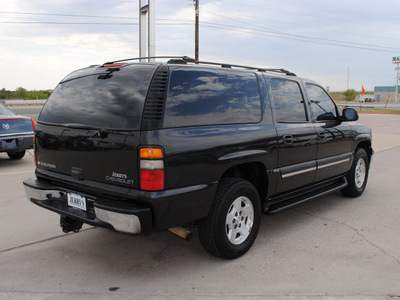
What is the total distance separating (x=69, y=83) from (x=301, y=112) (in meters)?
2.63

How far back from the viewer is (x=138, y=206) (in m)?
2.92

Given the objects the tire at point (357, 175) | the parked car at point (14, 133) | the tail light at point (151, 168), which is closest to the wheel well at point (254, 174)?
the tail light at point (151, 168)

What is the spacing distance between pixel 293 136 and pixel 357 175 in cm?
217

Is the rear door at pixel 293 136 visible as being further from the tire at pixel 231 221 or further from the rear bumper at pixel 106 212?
the rear bumper at pixel 106 212

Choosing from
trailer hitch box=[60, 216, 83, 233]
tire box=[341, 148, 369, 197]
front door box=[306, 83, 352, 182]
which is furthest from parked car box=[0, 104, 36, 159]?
tire box=[341, 148, 369, 197]

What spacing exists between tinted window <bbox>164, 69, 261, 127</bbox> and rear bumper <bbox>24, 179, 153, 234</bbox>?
726 millimetres

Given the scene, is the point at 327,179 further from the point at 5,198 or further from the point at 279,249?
the point at 5,198

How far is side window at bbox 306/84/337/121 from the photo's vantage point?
471 cm

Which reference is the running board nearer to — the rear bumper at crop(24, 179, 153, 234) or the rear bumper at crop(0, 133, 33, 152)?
the rear bumper at crop(24, 179, 153, 234)

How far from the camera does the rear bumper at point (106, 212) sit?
2.83 m

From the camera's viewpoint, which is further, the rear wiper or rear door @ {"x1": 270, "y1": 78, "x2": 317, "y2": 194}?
rear door @ {"x1": 270, "y1": 78, "x2": 317, "y2": 194}

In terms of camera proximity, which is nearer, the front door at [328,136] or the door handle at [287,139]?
the door handle at [287,139]

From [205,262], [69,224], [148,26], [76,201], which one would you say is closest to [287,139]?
[205,262]

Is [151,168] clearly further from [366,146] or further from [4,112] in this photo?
[4,112]
